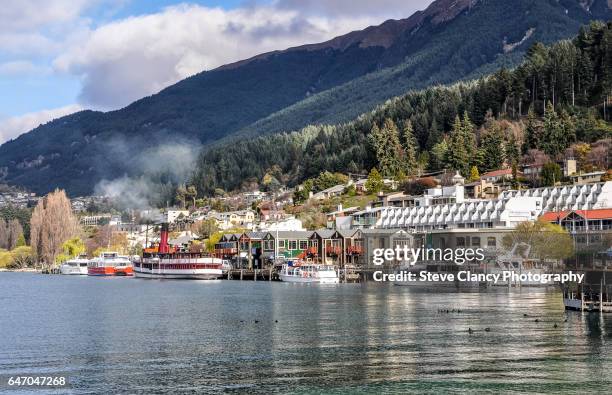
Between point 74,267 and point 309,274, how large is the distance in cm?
7614

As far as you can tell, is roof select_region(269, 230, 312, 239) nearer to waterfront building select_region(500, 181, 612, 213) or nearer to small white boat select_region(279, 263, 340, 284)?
small white boat select_region(279, 263, 340, 284)

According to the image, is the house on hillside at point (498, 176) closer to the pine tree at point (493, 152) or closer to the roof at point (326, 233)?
the pine tree at point (493, 152)

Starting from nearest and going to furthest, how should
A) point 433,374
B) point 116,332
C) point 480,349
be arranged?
1. point 433,374
2. point 480,349
3. point 116,332

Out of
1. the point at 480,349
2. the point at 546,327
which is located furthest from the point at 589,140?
the point at 480,349

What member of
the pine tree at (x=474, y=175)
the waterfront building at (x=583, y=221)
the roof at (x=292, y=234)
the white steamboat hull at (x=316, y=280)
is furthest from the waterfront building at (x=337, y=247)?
the waterfront building at (x=583, y=221)

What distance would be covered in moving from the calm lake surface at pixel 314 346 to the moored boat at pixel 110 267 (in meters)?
91.8

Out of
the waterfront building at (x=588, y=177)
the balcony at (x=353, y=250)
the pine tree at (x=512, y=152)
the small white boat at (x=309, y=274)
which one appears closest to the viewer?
the small white boat at (x=309, y=274)

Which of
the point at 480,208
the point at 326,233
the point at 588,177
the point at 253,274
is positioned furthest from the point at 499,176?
the point at 253,274

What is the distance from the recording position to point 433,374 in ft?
157

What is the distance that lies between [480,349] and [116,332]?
86.8ft

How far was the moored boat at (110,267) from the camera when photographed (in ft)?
611

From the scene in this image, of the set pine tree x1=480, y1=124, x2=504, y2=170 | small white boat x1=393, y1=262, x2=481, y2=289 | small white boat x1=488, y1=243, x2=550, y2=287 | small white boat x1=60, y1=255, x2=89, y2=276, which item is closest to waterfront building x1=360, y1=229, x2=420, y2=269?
small white boat x1=393, y1=262, x2=481, y2=289

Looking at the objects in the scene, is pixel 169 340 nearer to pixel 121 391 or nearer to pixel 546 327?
pixel 121 391

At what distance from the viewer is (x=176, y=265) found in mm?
159875
